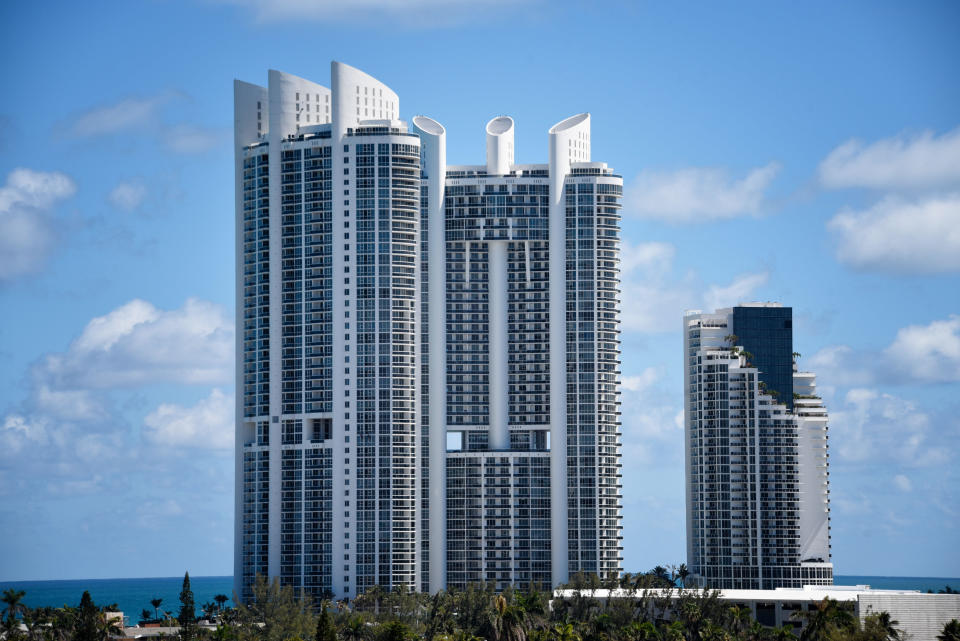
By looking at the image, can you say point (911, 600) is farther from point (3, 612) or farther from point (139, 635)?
point (3, 612)

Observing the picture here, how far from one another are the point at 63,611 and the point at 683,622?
7204 cm

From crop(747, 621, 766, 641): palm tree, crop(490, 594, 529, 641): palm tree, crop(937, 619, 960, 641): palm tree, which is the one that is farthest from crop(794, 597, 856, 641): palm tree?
crop(490, 594, 529, 641): palm tree

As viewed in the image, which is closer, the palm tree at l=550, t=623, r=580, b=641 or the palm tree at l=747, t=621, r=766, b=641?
the palm tree at l=550, t=623, r=580, b=641

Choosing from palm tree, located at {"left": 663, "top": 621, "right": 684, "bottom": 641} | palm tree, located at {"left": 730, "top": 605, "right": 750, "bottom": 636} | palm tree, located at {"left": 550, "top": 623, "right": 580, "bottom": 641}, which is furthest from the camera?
palm tree, located at {"left": 730, "top": 605, "right": 750, "bottom": 636}

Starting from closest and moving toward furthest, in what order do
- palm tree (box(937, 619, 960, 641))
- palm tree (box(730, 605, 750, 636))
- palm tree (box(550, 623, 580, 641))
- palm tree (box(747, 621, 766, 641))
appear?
palm tree (box(937, 619, 960, 641)) < palm tree (box(550, 623, 580, 641)) < palm tree (box(747, 621, 766, 641)) < palm tree (box(730, 605, 750, 636))

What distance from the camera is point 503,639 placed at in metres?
174

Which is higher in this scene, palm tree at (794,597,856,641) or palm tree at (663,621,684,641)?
palm tree at (794,597,856,641)

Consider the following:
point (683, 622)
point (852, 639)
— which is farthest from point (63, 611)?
point (852, 639)

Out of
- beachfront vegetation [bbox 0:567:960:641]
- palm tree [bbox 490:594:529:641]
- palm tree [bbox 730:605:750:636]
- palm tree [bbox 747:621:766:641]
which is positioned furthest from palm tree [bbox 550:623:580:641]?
palm tree [bbox 730:605:750:636]

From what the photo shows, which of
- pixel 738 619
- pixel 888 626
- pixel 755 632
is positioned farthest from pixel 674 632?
pixel 888 626

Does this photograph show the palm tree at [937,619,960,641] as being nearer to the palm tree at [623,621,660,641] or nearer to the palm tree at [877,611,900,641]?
the palm tree at [877,611,900,641]

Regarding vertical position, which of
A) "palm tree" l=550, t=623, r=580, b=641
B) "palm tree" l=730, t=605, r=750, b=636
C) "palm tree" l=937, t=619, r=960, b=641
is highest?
"palm tree" l=937, t=619, r=960, b=641

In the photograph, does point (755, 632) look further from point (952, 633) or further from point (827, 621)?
point (952, 633)

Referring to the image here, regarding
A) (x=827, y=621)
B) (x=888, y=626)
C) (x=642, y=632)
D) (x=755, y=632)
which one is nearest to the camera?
(x=888, y=626)
